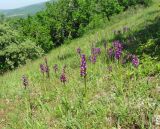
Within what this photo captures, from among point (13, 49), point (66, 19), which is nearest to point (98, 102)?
point (13, 49)

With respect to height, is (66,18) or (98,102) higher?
(98,102)

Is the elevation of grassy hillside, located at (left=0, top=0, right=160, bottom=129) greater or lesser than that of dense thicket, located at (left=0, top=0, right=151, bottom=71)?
greater

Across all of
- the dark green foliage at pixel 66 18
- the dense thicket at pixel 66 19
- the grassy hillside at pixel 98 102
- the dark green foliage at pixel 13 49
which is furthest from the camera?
the dark green foliage at pixel 66 18

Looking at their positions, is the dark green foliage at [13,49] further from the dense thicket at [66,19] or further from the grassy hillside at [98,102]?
the grassy hillside at [98,102]

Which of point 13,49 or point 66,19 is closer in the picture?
point 13,49

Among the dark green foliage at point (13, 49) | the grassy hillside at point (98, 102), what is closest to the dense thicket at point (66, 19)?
the dark green foliage at point (13, 49)

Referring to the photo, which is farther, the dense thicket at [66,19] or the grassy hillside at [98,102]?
the dense thicket at [66,19]

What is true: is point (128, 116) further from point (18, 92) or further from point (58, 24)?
point (58, 24)

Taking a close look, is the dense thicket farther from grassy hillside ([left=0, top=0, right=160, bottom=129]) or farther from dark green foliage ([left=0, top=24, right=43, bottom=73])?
grassy hillside ([left=0, top=0, right=160, bottom=129])

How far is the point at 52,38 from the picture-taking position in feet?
207

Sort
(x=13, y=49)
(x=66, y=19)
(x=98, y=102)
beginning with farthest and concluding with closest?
(x=66, y=19) < (x=13, y=49) < (x=98, y=102)

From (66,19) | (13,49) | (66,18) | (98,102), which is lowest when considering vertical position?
(66,19)

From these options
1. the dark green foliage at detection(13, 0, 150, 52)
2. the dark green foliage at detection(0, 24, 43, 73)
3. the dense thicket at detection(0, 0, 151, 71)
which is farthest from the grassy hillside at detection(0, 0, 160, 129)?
the dark green foliage at detection(13, 0, 150, 52)

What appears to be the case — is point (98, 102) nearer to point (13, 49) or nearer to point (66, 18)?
point (13, 49)
